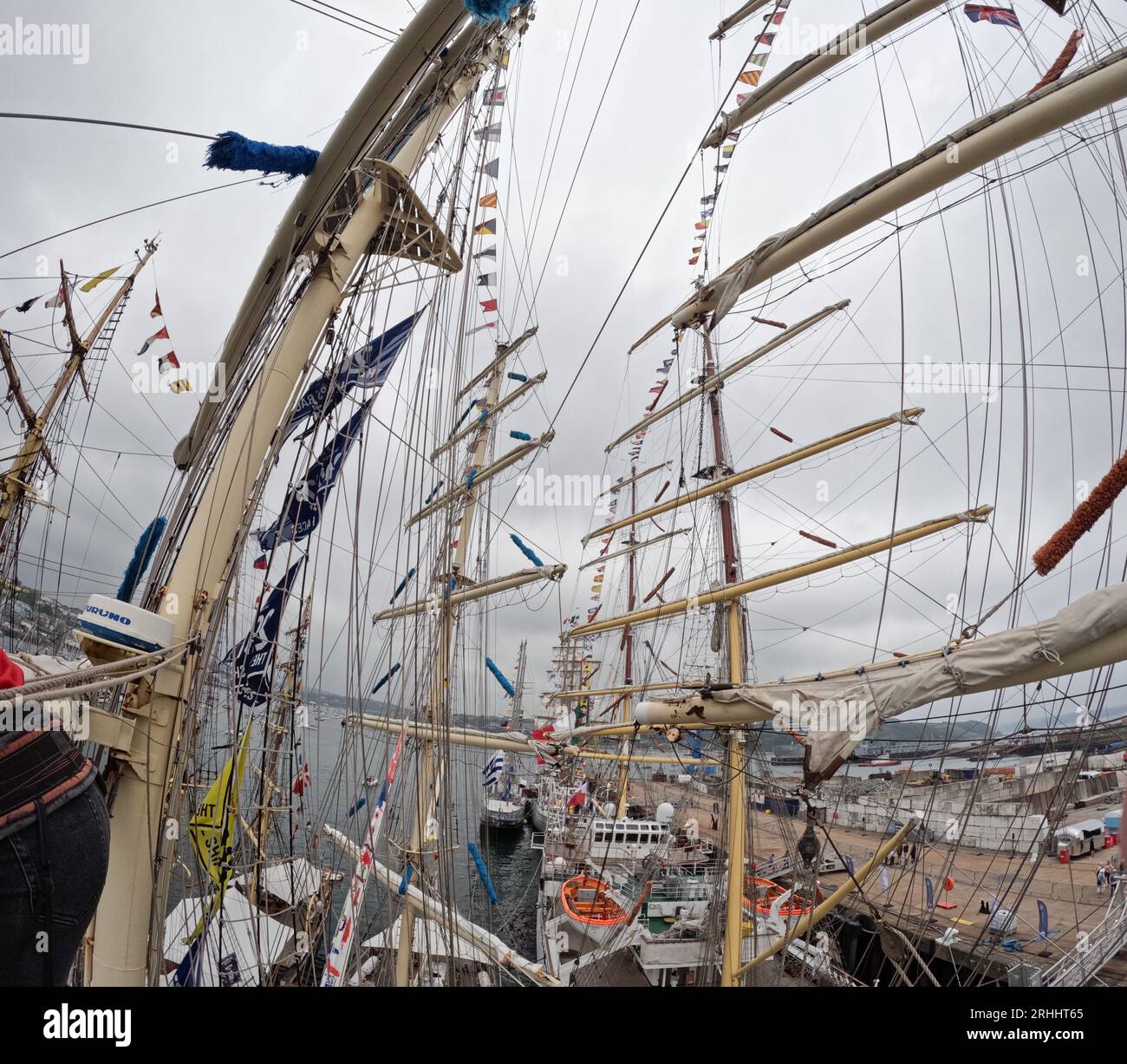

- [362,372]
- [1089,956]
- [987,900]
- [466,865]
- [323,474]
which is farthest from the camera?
[466,865]

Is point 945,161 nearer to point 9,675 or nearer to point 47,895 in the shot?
point 9,675

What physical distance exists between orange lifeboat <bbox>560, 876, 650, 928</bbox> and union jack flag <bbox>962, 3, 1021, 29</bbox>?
16.4 meters

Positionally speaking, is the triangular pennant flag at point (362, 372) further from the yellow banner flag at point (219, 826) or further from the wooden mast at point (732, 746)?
the wooden mast at point (732, 746)

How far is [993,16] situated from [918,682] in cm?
700

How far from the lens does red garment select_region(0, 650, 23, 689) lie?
2213 mm

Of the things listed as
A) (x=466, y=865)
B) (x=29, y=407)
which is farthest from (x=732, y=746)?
(x=466, y=865)

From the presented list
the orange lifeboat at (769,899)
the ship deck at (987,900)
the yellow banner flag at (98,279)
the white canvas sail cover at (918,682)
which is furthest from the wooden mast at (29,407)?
the orange lifeboat at (769,899)

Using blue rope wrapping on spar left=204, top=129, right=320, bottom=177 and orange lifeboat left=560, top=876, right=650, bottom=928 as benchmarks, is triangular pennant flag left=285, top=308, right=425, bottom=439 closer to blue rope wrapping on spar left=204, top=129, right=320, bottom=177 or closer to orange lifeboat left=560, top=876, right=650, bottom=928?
A: blue rope wrapping on spar left=204, top=129, right=320, bottom=177

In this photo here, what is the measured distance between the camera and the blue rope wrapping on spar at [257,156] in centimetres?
432

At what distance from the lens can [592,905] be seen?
15.2 meters

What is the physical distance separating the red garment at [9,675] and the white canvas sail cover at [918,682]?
18.9 ft
